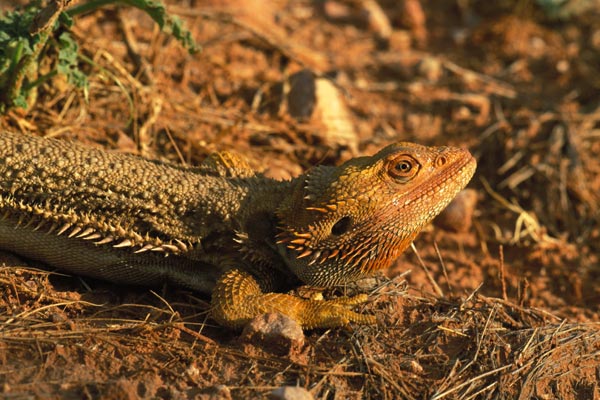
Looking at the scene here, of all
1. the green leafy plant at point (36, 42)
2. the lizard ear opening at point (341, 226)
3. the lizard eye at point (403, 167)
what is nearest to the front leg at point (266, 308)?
the lizard ear opening at point (341, 226)

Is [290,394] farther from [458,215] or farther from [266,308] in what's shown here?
[458,215]

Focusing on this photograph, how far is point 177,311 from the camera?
4465mm

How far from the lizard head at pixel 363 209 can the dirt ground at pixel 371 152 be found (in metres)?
0.39

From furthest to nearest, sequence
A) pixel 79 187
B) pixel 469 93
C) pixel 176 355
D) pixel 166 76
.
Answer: pixel 469 93 < pixel 166 76 < pixel 79 187 < pixel 176 355

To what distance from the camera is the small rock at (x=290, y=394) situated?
3602mm

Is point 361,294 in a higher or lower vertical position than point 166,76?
lower

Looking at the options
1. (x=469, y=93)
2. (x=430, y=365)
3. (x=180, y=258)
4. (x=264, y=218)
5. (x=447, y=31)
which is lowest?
(x=430, y=365)

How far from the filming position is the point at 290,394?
362cm

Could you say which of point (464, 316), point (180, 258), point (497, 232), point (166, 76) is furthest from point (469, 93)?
point (180, 258)

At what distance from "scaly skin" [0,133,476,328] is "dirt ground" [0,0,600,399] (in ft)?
0.63

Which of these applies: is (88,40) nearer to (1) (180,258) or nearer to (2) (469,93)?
(1) (180,258)

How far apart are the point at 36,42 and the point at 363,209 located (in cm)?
253

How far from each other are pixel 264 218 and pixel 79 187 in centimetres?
116

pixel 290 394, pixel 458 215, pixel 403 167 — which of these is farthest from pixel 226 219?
pixel 458 215
